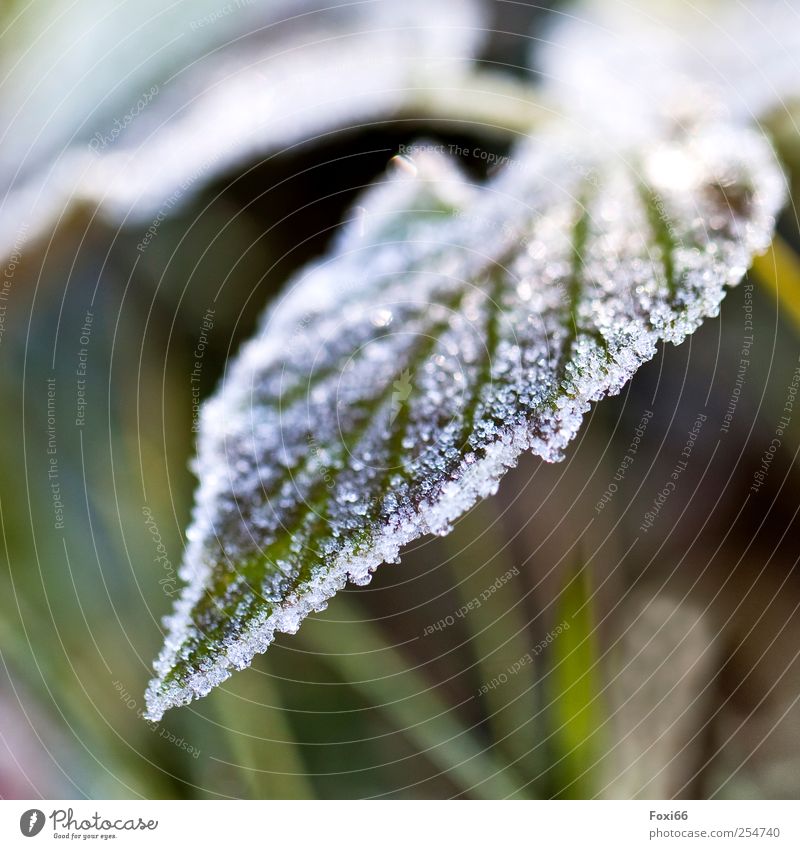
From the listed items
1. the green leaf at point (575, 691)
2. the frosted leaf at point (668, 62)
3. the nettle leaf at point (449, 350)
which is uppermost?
the frosted leaf at point (668, 62)

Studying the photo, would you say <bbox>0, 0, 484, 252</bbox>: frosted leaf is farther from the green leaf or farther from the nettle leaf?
the green leaf

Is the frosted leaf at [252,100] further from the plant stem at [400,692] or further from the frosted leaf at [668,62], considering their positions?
the plant stem at [400,692]

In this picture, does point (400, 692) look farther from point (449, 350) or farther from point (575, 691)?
point (449, 350)

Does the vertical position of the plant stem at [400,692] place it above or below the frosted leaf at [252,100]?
below

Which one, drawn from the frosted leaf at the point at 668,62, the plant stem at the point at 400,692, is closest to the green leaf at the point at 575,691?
the plant stem at the point at 400,692

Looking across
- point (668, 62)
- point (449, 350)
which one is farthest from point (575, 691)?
point (668, 62)

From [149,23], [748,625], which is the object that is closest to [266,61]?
[149,23]

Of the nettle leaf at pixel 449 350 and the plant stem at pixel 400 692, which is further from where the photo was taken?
the plant stem at pixel 400 692

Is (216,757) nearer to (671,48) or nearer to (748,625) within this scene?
(748,625)
